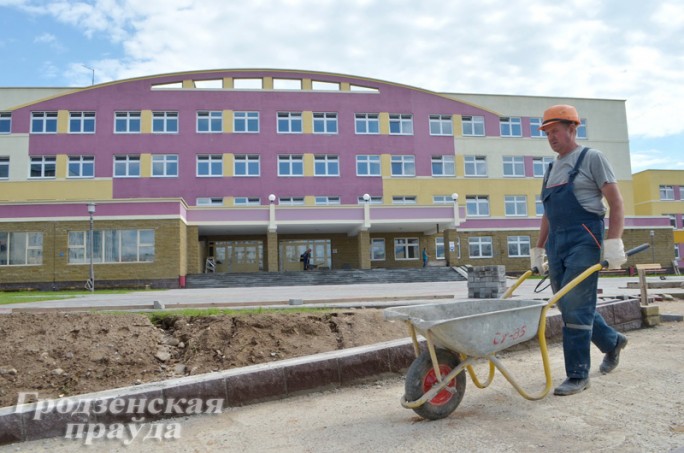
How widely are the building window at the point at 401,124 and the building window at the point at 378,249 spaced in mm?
8285

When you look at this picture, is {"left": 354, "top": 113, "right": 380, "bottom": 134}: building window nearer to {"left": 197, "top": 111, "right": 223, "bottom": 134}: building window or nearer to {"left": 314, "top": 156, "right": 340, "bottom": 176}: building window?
{"left": 314, "top": 156, "right": 340, "bottom": 176}: building window

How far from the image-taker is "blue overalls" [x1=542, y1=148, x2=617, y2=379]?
3951 millimetres

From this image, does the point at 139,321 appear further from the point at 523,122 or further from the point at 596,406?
the point at 523,122

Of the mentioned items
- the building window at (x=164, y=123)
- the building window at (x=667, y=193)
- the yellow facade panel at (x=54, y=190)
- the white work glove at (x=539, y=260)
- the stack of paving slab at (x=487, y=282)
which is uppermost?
the building window at (x=164, y=123)

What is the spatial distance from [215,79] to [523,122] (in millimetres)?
23837

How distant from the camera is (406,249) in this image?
37.2m

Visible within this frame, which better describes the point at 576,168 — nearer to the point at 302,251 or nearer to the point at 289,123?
the point at 302,251

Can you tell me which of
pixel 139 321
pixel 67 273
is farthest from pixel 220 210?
pixel 139 321

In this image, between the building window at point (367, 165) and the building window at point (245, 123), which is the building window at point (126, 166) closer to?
the building window at point (245, 123)

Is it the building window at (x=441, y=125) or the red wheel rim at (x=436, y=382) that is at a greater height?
the building window at (x=441, y=125)

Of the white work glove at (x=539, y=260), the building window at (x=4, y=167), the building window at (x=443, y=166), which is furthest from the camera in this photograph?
the building window at (x=443, y=166)

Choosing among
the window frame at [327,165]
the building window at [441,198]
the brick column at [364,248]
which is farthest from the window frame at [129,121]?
the building window at [441,198]

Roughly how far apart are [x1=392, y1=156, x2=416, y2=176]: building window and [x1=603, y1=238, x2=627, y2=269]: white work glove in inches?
1367

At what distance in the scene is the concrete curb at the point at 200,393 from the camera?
357cm
